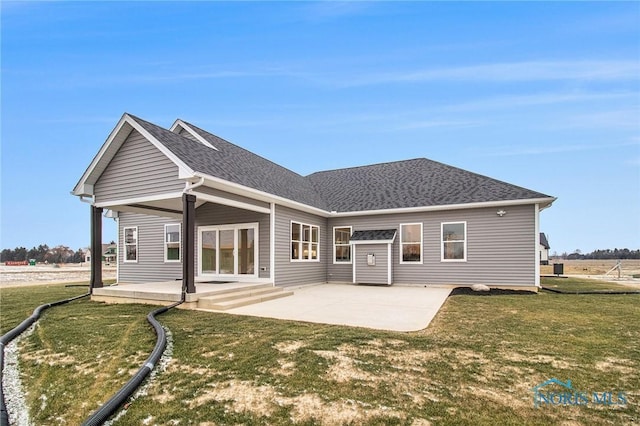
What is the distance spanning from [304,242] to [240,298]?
4907 mm

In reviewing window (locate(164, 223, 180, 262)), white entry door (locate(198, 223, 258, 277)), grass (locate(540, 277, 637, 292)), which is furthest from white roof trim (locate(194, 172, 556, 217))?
window (locate(164, 223, 180, 262))

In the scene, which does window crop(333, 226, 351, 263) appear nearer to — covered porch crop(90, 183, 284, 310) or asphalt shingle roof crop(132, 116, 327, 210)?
asphalt shingle roof crop(132, 116, 327, 210)

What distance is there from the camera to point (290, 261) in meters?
12.7

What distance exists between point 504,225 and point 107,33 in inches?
675

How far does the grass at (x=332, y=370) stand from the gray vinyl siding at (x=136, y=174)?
3.72m

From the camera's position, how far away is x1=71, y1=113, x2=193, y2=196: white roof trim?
343 inches

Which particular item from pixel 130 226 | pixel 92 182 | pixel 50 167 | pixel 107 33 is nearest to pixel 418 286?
pixel 92 182

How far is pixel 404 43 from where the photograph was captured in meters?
15.0

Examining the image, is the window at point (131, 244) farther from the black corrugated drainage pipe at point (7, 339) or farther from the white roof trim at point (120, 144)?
the black corrugated drainage pipe at point (7, 339)

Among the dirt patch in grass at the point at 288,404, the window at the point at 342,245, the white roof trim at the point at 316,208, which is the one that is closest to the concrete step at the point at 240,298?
the white roof trim at the point at 316,208

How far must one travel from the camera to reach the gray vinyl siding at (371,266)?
13898 mm

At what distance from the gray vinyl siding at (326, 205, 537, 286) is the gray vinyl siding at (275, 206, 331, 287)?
→ 112 inches

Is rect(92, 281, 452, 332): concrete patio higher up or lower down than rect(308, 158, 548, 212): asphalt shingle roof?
lower down

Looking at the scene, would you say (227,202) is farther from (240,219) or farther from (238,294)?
(238,294)
